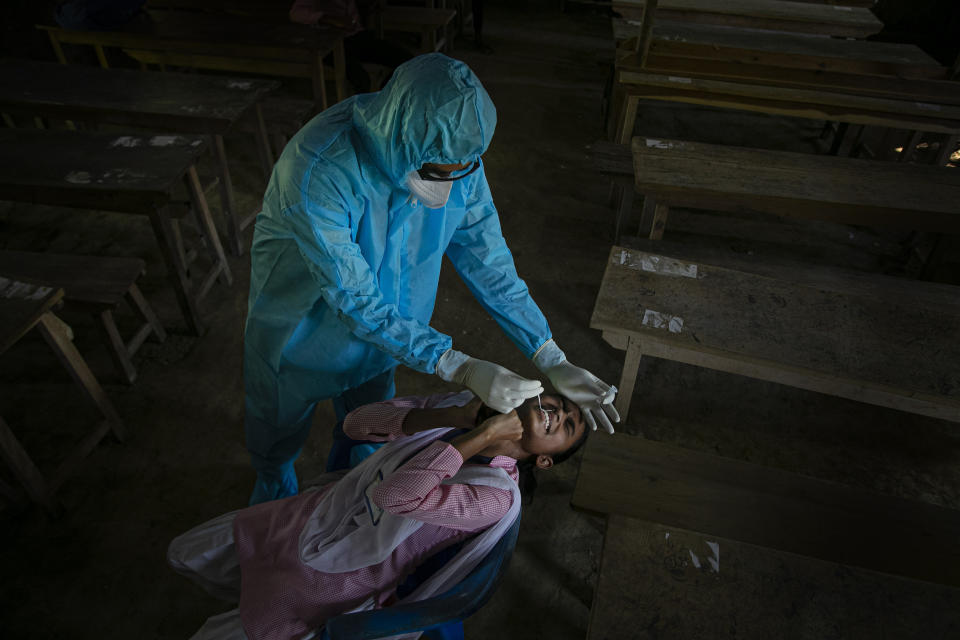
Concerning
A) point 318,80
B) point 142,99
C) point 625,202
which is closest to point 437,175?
point 625,202

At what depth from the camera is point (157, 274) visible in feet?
12.7

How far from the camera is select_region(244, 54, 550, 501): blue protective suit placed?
4.98 ft

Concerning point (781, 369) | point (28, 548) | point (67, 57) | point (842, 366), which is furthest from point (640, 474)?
point (67, 57)

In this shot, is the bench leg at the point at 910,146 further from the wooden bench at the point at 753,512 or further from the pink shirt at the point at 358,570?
the pink shirt at the point at 358,570

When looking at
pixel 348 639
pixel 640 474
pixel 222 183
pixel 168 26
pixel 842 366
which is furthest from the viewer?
pixel 168 26

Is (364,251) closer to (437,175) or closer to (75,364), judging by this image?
(437,175)

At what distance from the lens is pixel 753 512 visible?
1.83 metres

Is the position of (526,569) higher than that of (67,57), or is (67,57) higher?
(67,57)

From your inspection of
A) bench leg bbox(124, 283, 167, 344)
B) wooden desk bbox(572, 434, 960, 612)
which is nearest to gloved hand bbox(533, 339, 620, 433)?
wooden desk bbox(572, 434, 960, 612)

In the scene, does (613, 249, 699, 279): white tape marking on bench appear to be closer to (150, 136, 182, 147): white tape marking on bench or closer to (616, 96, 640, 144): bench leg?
(616, 96, 640, 144): bench leg

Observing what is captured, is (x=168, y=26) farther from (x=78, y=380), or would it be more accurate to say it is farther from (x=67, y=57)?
(x=78, y=380)

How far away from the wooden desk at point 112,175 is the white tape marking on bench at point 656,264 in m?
2.19

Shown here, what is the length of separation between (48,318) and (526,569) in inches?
83.9

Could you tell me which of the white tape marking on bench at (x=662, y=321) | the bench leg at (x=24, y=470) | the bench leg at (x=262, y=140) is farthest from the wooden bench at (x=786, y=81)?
the bench leg at (x=24, y=470)
